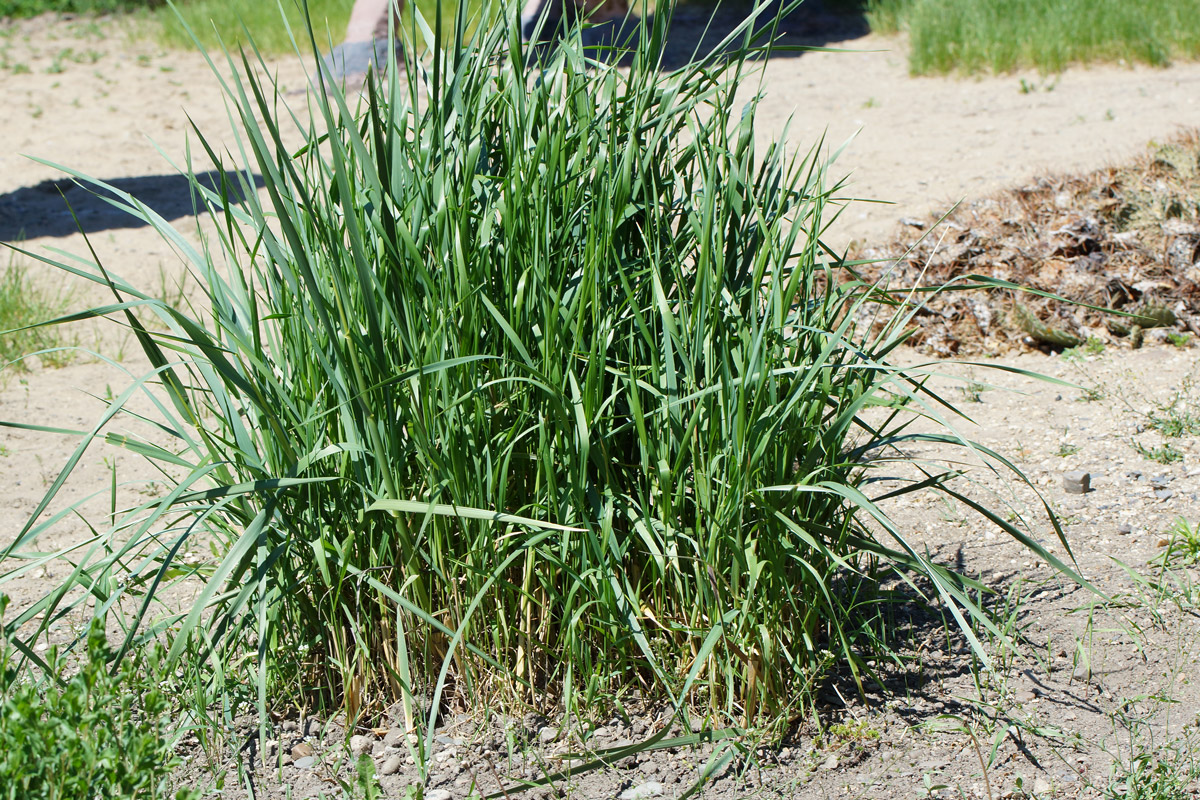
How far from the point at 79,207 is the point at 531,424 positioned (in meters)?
6.21

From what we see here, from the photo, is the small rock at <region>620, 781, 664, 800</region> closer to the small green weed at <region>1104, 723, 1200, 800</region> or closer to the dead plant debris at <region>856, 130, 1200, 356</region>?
the small green weed at <region>1104, 723, 1200, 800</region>

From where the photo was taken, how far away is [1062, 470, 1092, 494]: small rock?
2943 mm

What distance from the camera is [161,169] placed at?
7.83m

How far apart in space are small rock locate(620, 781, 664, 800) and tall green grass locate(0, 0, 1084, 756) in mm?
175

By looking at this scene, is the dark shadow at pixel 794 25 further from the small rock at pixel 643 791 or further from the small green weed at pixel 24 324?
the small rock at pixel 643 791

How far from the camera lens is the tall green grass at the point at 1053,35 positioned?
880 centimetres

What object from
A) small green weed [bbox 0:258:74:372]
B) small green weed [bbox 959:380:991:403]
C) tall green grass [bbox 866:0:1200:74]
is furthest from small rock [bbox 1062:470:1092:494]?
tall green grass [bbox 866:0:1200:74]

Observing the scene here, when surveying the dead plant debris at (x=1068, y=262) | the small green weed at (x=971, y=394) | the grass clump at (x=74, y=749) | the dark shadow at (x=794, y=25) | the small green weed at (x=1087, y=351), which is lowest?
the small green weed at (x=971, y=394)

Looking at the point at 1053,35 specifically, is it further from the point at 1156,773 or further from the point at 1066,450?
the point at 1156,773

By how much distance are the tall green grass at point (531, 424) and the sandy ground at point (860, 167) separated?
26 centimetres

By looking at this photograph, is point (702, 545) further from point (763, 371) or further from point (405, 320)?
point (405, 320)

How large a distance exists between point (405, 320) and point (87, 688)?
0.74 meters

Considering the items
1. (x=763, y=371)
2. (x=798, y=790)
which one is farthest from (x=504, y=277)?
(x=798, y=790)

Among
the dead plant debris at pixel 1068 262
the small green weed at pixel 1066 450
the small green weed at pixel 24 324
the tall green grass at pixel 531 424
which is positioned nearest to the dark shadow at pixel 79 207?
the small green weed at pixel 24 324
